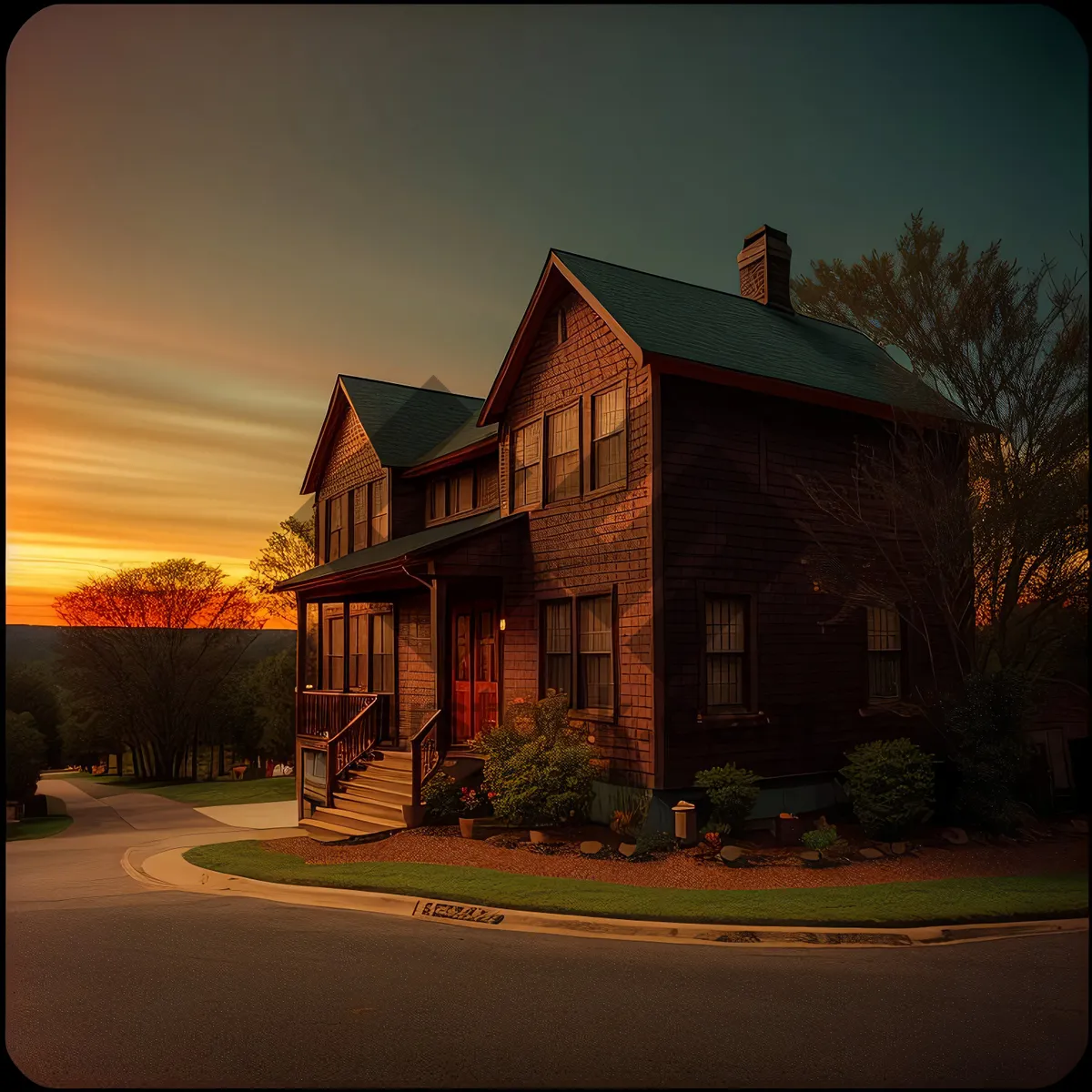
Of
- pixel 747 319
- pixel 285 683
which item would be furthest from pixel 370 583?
pixel 285 683

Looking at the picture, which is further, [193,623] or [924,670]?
[193,623]

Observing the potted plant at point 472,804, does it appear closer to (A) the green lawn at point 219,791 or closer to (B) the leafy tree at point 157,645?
(A) the green lawn at point 219,791

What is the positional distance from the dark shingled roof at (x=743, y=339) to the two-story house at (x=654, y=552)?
0.07m

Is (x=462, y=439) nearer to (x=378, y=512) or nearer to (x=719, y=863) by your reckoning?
(x=378, y=512)

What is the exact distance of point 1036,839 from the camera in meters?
13.6

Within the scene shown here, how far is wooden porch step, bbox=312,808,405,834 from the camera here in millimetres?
15922

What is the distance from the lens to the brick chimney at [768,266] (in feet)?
66.9

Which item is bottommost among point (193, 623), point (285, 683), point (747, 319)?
point (285, 683)

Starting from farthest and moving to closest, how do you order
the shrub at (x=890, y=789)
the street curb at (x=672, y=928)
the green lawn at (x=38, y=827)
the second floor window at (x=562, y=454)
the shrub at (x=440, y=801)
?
the green lawn at (x=38, y=827)
the second floor window at (x=562, y=454)
the shrub at (x=440, y=801)
the shrub at (x=890, y=789)
the street curb at (x=672, y=928)

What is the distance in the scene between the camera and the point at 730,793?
1362 cm

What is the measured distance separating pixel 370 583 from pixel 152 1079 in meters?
14.1

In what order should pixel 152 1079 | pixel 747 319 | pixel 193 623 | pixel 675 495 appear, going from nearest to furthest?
pixel 152 1079
pixel 675 495
pixel 747 319
pixel 193 623

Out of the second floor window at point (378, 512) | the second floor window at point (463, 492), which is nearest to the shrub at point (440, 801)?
the second floor window at point (463, 492)

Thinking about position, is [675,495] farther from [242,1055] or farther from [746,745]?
[242,1055]
